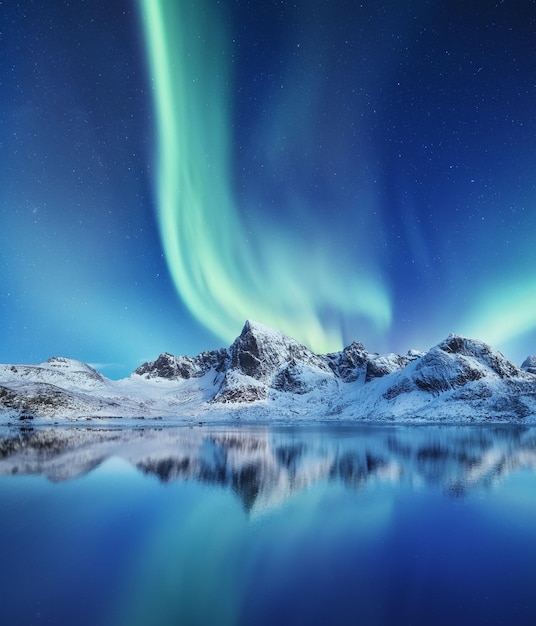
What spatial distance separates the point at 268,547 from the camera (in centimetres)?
1864

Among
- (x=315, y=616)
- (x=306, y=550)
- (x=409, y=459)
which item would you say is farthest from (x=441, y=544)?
(x=409, y=459)

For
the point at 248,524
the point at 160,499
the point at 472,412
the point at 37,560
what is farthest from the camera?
the point at 472,412

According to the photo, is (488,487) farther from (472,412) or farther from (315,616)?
(472,412)

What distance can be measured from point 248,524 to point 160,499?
8.93 metres

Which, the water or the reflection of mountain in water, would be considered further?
the reflection of mountain in water

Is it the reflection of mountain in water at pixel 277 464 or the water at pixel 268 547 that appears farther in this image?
the reflection of mountain in water at pixel 277 464

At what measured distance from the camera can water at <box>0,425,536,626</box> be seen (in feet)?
42.9

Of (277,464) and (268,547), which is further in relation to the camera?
(277,464)

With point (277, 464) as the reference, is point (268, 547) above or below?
below

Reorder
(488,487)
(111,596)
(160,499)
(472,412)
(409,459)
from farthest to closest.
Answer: (472,412)
(409,459)
(488,487)
(160,499)
(111,596)

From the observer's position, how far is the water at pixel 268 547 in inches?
515

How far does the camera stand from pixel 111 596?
1392 cm

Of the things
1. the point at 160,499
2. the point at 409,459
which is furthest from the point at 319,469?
the point at 160,499

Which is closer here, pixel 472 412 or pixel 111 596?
pixel 111 596
